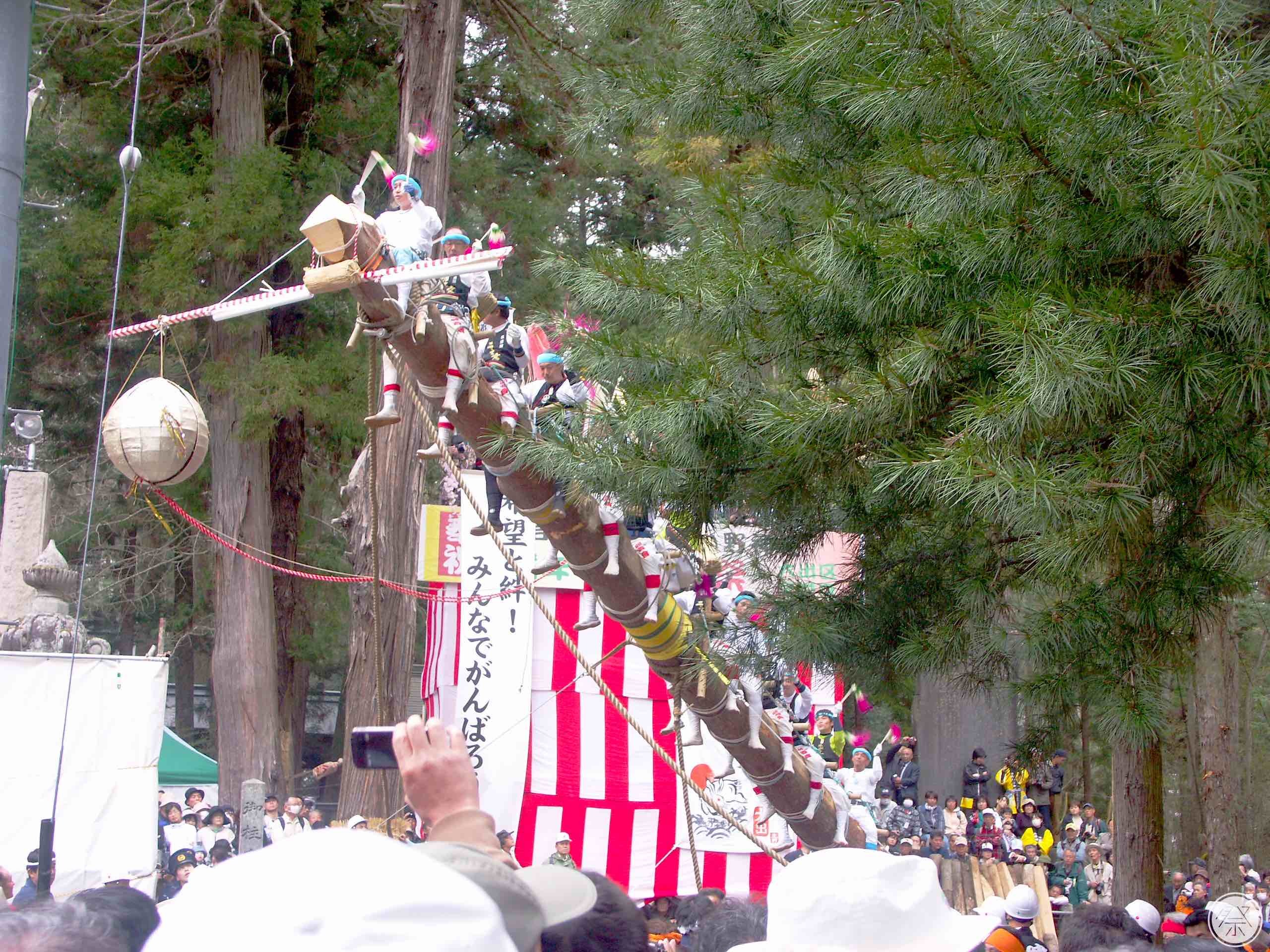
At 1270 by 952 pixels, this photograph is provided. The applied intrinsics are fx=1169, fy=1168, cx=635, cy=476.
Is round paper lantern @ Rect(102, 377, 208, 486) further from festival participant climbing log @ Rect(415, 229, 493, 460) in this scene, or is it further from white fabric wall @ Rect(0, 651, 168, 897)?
festival participant climbing log @ Rect(415, 229, 493, 460)

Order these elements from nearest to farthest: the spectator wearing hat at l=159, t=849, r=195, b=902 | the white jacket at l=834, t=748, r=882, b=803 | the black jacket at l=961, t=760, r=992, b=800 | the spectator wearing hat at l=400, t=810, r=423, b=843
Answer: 1. the spectator wearing hat at l=159, t=849, r=195, b=902
2. the spectator wearing hat at l=400, t=810, r=423, b=843
3. the white jacket at l=834, t=748, r=882, b=803
4. the black jacket at l=961, t=760, r=992, b=800

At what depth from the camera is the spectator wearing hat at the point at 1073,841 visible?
12195 millimetres

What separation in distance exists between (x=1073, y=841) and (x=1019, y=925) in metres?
8.72

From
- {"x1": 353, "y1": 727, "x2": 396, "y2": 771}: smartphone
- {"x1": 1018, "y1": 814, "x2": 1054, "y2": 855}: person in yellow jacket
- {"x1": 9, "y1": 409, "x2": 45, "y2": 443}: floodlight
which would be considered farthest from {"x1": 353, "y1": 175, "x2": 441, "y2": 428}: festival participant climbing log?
{"x1": 1018, "y1": 814, "x2": 1054, "y2": 855}: person in yellow jacket

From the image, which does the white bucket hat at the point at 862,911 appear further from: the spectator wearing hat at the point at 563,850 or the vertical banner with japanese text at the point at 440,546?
the vertical banner with japanese text at the point at 440,546

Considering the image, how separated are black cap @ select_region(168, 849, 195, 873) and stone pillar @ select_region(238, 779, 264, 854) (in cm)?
47

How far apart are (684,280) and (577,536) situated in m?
1.13

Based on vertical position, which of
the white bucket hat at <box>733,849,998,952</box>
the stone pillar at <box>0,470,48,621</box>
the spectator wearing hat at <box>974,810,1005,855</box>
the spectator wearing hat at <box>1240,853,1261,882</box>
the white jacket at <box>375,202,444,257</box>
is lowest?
the spectator wearing hat at <box>1240,853,1261,882</box>

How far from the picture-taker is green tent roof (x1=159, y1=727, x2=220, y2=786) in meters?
14.2

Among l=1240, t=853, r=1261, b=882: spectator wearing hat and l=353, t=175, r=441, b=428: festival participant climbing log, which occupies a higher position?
l=353, t=175, r=441, b=428: festival participant climbing log

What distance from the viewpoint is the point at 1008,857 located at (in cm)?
1145

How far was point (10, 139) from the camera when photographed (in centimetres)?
350

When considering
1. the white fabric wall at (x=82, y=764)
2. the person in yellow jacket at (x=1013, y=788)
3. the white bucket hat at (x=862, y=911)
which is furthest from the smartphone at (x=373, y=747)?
the person in yellow jacket at (x=1013, y=788)

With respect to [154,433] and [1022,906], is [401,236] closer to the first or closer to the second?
[154,433]
